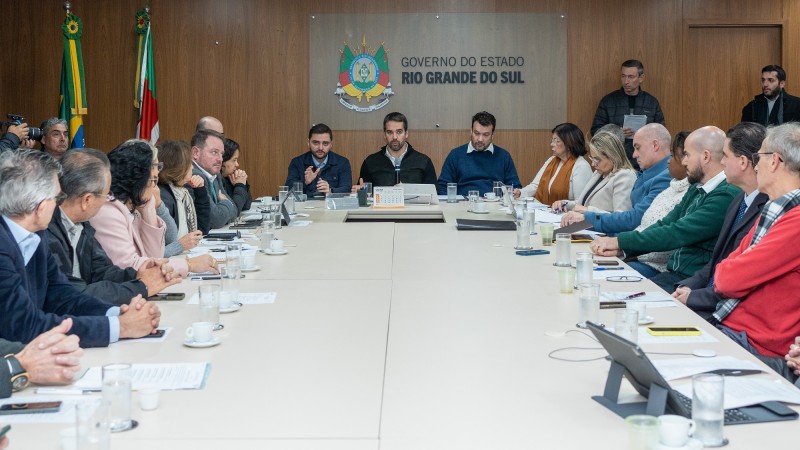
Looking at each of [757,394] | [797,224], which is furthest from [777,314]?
[757,394]

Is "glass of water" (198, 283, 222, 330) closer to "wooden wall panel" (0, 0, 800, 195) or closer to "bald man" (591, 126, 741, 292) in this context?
"bald man" (591, 126, 741, 292)

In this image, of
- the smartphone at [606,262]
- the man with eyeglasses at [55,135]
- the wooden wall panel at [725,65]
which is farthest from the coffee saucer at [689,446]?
the wooden wall panel at [725,65]

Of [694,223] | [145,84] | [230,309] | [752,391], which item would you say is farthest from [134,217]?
[145,84]

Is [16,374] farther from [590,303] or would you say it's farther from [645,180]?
[645,180]

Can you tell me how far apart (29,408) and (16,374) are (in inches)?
7.2

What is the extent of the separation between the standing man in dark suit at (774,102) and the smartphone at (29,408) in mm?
8024

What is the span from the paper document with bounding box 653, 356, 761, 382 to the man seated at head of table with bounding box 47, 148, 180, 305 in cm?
186

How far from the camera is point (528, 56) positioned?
374 inches

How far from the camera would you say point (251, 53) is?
954 centimetres

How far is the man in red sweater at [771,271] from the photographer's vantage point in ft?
11.0

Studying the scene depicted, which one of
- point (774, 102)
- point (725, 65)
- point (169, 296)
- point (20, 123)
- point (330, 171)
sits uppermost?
point (725, 65)

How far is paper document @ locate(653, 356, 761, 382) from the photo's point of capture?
7.91ft

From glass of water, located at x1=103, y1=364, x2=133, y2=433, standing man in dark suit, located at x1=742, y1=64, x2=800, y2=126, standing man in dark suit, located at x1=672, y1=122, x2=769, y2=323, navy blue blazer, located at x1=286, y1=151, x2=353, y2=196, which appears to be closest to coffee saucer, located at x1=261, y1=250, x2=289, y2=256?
standing man in dark suit, located at x1=672, y1=122, x2=769, y2=323

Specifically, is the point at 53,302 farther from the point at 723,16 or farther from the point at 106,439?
the point at 723,16
